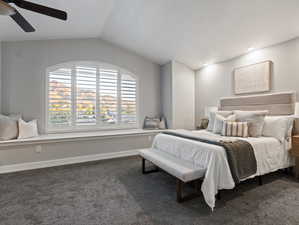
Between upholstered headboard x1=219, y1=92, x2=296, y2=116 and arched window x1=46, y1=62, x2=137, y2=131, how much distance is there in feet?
8.71

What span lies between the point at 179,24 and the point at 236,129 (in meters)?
2.26

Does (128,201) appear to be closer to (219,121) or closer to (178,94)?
(219,121)

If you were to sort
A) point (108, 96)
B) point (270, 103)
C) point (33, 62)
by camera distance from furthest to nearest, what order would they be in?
point (108, 96) < point (33, 62) < point (270, 103)

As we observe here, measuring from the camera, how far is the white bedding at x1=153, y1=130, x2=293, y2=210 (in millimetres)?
1798

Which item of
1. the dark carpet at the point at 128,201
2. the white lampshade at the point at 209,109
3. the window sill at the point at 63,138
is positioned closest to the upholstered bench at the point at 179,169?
the dark carpet at the point at 128,201

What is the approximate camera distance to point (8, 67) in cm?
332

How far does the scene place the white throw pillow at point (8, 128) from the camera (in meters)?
2.84

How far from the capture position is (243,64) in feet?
11.7

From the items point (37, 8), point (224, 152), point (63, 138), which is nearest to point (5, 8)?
point (37, 8)

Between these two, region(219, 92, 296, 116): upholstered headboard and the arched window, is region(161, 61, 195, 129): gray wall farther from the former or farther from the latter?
region(219, 92, 296, 116): upholstered headboard

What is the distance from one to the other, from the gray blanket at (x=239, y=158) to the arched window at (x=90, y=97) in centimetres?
A: 284

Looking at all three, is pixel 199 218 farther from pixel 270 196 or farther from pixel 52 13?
pixel 52 13

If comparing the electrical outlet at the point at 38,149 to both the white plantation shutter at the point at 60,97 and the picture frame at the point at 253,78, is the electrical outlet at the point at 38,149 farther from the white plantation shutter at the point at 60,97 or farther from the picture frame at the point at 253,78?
the picture frame at the point at 253,78

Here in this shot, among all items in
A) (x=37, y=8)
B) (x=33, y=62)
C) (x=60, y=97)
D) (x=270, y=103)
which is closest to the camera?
(x=37, y=8)
